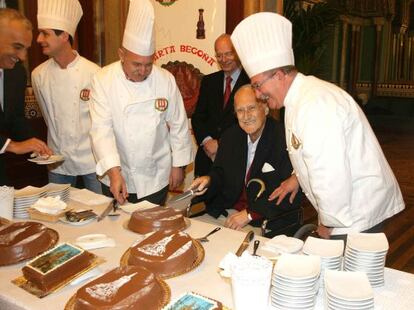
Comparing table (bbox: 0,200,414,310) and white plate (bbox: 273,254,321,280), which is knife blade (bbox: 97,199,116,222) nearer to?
table (bbox: 0,200,414,310)

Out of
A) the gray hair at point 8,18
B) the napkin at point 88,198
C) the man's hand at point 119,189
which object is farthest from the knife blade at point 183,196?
the gray hair at point 8,18

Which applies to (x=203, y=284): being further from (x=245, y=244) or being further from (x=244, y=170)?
(x=244, y=170)

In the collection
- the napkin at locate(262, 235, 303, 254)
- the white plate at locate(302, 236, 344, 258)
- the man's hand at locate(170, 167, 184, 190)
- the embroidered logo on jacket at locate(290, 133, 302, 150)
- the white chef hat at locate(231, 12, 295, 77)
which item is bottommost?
the man's hand at locate(170, 167, 184, 190)

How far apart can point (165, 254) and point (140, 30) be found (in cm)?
141

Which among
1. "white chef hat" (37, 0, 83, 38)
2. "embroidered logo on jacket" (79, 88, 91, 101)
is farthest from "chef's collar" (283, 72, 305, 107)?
"white chef hat" (37, 0, 83, 38)

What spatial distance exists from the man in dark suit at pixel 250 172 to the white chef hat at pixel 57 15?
122cm

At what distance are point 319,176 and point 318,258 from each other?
38 cm

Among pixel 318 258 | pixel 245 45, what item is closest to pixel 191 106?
pixel 245 45

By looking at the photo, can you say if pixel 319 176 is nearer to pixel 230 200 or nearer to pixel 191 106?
pixel 230 200

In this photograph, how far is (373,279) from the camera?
1.41 metres

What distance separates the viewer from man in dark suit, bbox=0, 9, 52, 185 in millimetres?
2400

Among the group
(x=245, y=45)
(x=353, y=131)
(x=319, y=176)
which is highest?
(x=245, y=45)

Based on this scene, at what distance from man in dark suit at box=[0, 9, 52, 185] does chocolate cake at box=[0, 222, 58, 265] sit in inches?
28.1

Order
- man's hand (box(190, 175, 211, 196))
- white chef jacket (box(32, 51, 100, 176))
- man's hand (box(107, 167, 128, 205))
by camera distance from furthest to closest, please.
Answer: white chef jacket (box(32, 51, 100, 176)) → man's hand (box(190, 175, 211, 196)) → man's hand (box(107, 167, 128, 205))
